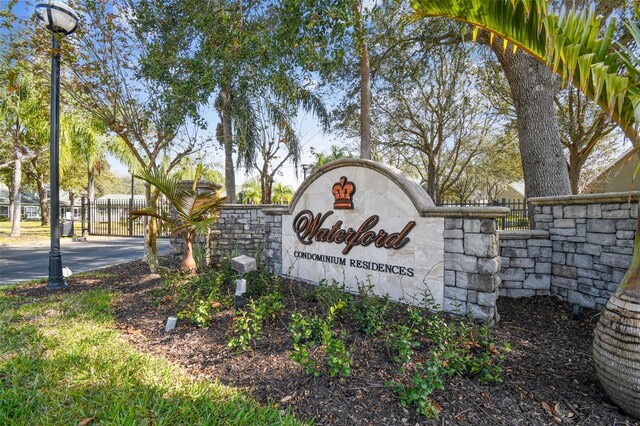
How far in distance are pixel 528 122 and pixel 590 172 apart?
18.1 meters

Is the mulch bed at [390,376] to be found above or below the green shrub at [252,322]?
below

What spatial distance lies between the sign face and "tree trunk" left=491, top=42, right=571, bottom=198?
3510mm

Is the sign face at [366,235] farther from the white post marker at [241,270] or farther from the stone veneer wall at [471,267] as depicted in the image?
the white post marker at [241,270]

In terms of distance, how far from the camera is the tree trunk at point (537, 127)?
6.05 meters

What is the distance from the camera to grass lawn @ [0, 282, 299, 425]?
2.11 metres

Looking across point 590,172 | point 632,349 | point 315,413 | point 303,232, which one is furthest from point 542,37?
point 590,172

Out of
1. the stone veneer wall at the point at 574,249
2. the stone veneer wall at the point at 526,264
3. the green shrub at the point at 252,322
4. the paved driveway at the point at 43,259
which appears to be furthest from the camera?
the paved driveway at the point at 43,259

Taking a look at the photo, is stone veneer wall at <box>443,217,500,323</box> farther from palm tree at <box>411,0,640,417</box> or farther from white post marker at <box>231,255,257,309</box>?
white post marker at <box>231,255,257,309</box>

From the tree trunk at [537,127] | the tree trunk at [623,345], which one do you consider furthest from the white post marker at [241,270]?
the tree trunk at [537,127]

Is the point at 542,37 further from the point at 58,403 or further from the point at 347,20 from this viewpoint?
the point at 58,403

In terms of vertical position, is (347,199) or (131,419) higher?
(347,199)

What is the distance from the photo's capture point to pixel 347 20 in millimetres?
4727

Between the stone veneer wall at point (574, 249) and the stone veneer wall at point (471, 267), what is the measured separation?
124 centimetres

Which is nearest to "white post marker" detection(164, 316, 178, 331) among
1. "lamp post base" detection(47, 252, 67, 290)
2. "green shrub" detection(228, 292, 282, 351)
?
"green shrub" detection(228, 292, 282, 351)
